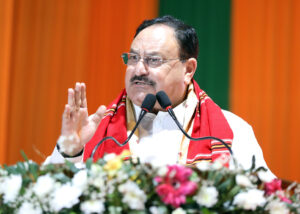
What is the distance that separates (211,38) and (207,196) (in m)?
3.49

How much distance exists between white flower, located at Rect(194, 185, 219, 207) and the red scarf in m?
0.98

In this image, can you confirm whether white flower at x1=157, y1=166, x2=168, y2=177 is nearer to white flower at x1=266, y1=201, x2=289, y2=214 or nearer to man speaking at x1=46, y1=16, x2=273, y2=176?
white flower at x1=266, y1=201, x2=289, y2=214

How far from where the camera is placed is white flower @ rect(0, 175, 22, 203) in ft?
3.56

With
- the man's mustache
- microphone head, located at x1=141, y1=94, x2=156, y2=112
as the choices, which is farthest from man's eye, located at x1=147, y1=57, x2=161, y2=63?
microphone head, located at x1=141, y1=94, x2=156, y2=112

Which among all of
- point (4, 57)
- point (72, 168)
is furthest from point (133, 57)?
point (4, 57)

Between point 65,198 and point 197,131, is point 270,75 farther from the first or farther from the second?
point 65,198

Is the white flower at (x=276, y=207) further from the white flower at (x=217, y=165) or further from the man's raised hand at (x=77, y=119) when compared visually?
the man's raised hand at (x=77, y=119)

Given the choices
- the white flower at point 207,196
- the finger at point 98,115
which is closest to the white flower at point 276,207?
the white flower at point 207,196

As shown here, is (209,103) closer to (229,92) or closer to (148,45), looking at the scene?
(148,45)

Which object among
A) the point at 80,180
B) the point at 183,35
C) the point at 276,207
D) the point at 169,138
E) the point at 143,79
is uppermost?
the point at 183,35

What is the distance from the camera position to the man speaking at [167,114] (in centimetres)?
218

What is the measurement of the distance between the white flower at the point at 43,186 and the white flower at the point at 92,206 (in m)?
0.09

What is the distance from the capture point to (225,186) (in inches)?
44.3

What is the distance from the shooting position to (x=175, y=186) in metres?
1.09
